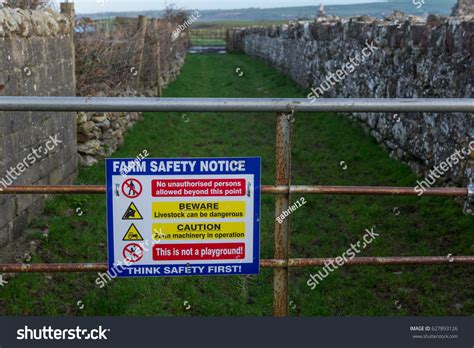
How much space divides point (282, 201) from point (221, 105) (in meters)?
0.61

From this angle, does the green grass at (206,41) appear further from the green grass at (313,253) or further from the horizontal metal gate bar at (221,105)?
the horizontal metal gate bar at (221,105)

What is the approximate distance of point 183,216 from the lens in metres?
3.18

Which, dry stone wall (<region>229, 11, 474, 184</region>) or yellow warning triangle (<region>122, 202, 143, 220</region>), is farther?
dry stone wall (<region>229, 11, 474, 184</region>)

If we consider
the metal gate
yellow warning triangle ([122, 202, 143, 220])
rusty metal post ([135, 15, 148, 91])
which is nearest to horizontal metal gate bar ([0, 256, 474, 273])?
the metal gate

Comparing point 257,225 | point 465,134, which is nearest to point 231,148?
point 465,134

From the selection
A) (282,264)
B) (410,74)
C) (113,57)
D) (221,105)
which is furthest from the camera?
(113,57)

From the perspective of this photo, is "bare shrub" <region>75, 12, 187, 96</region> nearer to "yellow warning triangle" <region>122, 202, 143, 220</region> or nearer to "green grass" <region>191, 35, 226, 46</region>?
"yellow warning triangle" <region>122, 202, 143, 220</region>

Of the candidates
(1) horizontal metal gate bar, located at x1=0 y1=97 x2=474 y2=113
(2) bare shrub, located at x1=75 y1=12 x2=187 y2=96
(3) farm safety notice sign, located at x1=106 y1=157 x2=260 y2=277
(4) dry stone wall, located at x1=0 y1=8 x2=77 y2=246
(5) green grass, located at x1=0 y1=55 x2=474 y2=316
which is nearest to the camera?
(1) horizontal metal gate bar, located at x1=0 y1=97 x2=474 y2=113

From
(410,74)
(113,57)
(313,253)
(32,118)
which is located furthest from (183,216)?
(113,57)

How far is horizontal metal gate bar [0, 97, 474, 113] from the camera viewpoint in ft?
9.64

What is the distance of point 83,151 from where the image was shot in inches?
353

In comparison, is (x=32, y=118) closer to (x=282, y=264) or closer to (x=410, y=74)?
(x=282, y=264)

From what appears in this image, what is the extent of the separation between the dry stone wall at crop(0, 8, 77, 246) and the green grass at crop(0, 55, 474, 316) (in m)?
0.37

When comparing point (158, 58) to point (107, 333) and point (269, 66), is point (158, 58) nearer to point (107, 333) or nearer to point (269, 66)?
point (269, 66)
